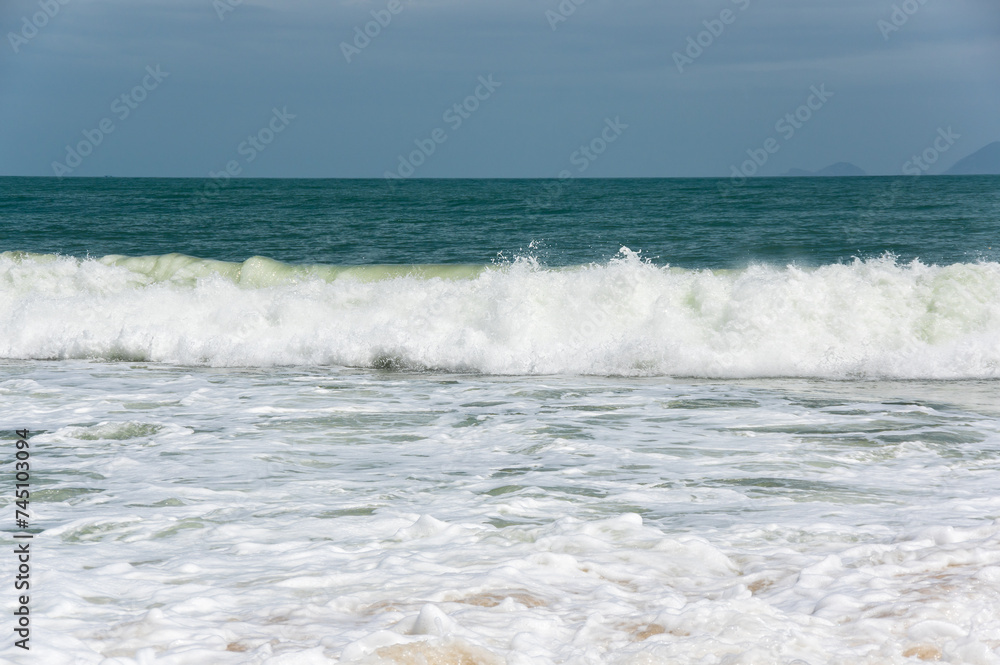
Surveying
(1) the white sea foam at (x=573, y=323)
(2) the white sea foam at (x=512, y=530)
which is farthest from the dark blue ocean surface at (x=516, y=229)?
(2) the white sea foam at (x=512, y=530)

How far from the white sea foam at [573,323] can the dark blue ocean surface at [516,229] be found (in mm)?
7011

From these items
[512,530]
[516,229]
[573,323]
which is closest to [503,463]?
[512,530]

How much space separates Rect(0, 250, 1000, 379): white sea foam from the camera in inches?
462

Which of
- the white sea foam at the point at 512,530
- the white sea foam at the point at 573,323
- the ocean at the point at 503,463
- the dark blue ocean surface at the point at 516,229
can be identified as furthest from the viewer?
the dark blue ocean surface at the point at 516,229

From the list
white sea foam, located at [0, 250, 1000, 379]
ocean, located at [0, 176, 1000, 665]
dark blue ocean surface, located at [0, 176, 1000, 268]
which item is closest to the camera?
ocean, located at [0, 176, 1000, 665]

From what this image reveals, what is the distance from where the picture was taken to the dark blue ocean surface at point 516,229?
23.7 metres

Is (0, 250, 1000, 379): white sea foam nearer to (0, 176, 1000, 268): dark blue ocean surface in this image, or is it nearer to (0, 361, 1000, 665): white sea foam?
(0, 361, 1000, 665): white sea foam

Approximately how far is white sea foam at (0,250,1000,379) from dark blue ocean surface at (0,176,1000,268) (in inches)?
276

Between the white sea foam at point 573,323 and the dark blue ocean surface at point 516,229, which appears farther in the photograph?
the dark blue ocean surface at point 516,229

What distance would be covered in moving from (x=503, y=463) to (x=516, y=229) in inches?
920

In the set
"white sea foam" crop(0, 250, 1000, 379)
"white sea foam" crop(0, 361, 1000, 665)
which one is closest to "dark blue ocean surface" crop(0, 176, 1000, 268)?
"white sea foam" crop(0, 250, 1000, 379)

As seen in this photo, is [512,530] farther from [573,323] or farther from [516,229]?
[516,229]

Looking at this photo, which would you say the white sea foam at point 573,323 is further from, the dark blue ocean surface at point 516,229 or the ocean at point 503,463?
the dark blue ocean surface at point 516,229

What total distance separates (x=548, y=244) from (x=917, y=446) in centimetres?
1954
